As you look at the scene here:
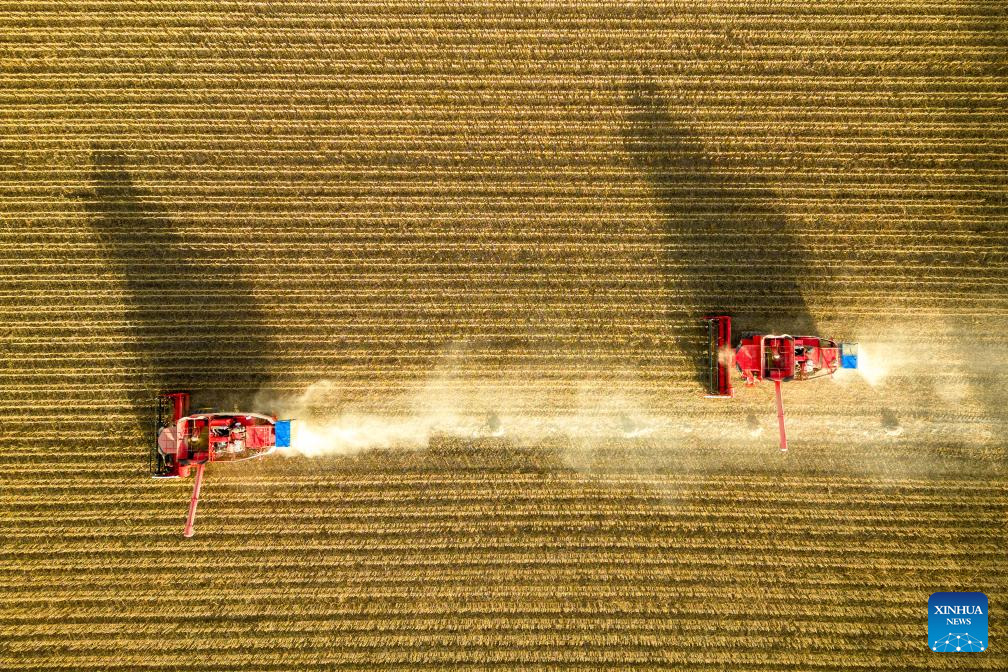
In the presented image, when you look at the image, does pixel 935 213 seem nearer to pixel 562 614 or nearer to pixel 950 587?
pixel 950 587

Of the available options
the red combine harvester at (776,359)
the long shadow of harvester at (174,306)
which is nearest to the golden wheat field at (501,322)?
the long shadow of harvester at (174,306)

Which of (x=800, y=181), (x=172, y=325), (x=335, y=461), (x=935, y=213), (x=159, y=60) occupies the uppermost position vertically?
(x=159, y=60)

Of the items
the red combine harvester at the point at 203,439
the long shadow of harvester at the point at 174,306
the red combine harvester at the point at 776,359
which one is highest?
the long shadow of harvester at the point at 174,306

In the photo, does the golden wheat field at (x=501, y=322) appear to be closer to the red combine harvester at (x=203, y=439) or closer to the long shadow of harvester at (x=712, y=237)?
the long shadow of harvester at (x=712, y=237)

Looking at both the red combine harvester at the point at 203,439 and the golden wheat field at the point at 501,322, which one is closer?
the red combine harvester at the point at 203,439

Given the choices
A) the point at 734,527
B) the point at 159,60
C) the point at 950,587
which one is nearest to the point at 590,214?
the point at 734,527

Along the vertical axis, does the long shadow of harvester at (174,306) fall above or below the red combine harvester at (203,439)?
above

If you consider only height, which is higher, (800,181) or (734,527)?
(800,181)

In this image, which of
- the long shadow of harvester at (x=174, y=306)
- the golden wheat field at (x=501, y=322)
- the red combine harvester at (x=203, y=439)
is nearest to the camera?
the red combine harvester at (x=203, y=439)
